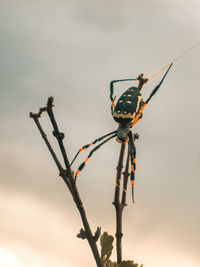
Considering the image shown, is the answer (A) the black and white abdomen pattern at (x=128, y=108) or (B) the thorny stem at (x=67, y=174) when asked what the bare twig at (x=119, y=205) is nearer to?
(B) the thorny stem at (x=67, y=174)

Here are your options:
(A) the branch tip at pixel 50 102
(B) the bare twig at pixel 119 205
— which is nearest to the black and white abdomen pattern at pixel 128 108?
(B) the bare twig at pixel 119 205

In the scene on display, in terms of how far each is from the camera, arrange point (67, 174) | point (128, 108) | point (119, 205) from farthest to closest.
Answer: point (128, 108) → point (119, 205) → point (67, 174)

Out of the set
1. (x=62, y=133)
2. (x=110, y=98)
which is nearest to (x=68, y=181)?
(x=62, y=133)

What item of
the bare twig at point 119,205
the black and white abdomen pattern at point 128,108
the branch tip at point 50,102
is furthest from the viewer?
the black and white abdomen pattern at point 128,108

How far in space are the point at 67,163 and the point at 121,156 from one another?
1499 mm

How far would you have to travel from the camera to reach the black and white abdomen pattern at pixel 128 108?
6668mm

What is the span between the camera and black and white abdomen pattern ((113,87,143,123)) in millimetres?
6668

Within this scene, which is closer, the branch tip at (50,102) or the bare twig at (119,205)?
the branch tip at (50,102)

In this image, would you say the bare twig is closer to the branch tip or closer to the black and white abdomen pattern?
the branch tip

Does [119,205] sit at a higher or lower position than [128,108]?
lower

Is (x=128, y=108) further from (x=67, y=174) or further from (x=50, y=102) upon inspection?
(x=50, y=102)

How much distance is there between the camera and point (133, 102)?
6.72m

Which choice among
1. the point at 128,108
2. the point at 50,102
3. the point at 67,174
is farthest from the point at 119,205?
the point at 128,108

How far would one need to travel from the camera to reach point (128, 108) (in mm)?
6660
